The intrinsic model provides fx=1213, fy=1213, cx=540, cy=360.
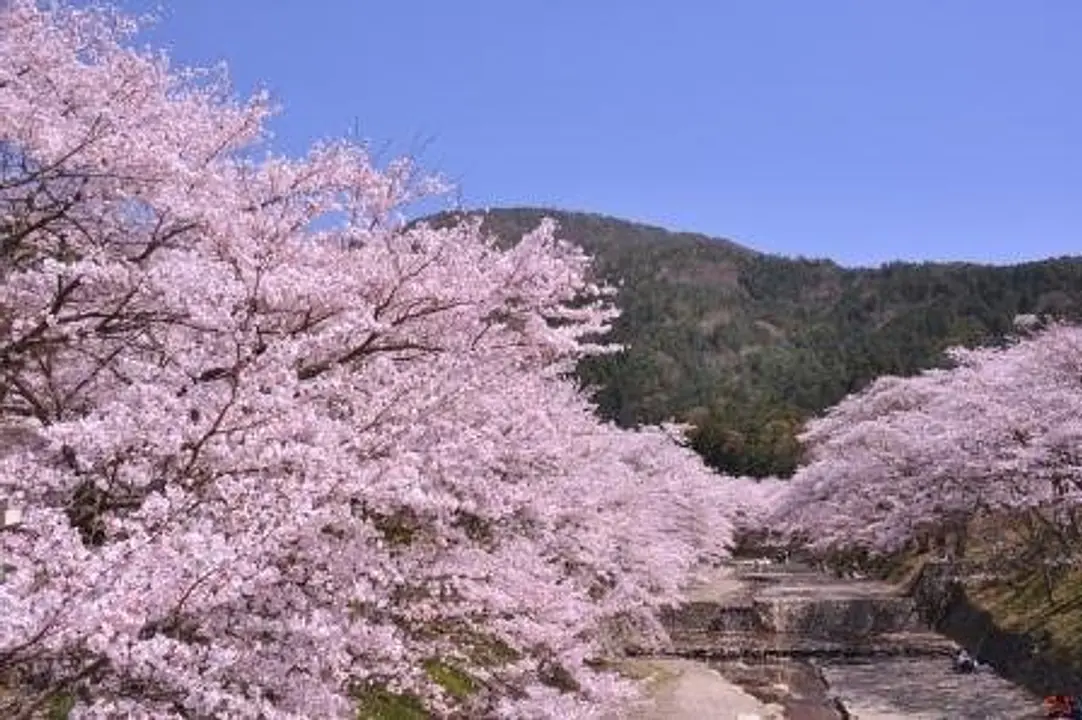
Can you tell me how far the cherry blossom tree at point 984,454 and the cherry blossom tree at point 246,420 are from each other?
1347 centimetres

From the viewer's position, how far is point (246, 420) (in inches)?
293

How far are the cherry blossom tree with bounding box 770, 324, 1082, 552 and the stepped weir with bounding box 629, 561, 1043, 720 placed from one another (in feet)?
11.4

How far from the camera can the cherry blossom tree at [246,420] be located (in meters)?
6.20

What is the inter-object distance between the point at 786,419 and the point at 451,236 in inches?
3484

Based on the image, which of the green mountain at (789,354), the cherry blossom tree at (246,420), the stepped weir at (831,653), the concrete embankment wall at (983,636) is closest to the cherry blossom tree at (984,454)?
the concrete embankment wall at (983,636)

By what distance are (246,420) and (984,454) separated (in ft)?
70.0

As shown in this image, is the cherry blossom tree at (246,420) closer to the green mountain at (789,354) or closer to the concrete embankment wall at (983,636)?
the concrete embankment wall at (983,636)

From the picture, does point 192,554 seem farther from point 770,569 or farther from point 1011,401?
point 770,569

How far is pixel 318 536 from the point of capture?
8.05m

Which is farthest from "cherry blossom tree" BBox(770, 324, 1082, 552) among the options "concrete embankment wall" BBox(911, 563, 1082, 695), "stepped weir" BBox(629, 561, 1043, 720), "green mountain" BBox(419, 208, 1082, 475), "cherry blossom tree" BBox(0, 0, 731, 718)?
"green mountain" BBox(419, 208, 1082, 475)

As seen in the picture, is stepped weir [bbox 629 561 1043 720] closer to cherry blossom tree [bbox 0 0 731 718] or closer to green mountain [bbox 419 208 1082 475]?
cherry blossom tree [bbox 0 0 731 718]

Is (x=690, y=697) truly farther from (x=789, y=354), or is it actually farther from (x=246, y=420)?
(x=789, y=354)

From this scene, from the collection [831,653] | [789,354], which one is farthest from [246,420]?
[789,354]

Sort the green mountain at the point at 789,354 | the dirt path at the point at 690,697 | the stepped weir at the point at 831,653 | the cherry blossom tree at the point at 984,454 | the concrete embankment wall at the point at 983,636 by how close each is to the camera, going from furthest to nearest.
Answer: the green mountain at the point at 789,354, the stepped weir at the point at 831,653, the concrete embankment wall at the point at 983,636, the dirt path at the point at 690,697, the cherry blossom tree at the point at 984,454
